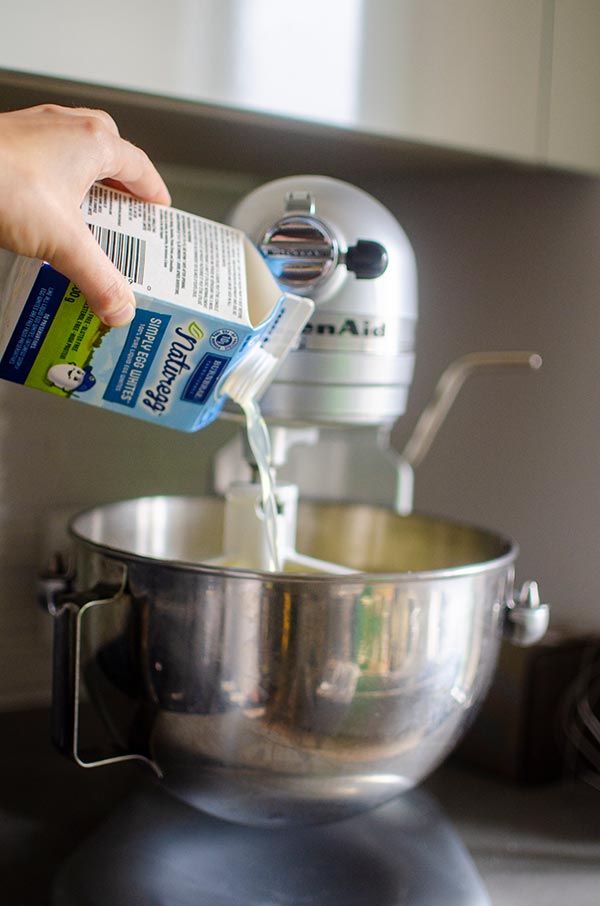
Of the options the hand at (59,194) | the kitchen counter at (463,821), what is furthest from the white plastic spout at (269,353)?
the kitchen counter at (463,821)

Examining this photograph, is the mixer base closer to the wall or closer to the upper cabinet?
the wall

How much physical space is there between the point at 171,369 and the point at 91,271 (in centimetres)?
8

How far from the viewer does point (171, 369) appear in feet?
1.83

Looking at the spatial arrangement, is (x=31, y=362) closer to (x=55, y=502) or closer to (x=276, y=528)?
(x=276, y=528)

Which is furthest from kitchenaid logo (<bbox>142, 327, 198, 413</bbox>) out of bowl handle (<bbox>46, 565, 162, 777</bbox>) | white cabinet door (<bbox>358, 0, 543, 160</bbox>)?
white cabinet door (<bbox>358, 0, 543, 160</bbox>)

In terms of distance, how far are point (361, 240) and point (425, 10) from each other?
0.21 m

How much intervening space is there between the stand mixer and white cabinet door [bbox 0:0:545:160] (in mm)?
79

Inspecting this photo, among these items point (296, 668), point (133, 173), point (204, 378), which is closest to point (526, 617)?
point (296, 668)

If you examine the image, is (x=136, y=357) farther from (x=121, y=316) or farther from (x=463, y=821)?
(x=463, y=821)

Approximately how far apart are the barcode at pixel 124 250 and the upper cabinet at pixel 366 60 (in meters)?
0.13

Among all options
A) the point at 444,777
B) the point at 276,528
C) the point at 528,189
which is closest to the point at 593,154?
the point at 528,189

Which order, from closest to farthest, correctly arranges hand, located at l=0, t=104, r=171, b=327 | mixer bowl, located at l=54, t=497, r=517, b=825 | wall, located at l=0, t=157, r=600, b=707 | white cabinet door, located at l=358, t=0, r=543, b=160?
hand, located at l=0, t=104, r=171, b=327 → mixer bowl, located at l=54, t=497, r=517, b=825 → white cabinet door, located at l=358, t=0, r=543, b=160 → wall, located at l=0, t=157, r=600, b=707

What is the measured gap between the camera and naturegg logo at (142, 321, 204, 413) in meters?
0.54

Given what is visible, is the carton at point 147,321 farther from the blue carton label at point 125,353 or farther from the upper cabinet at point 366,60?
the upper cabinet at point 366,60
